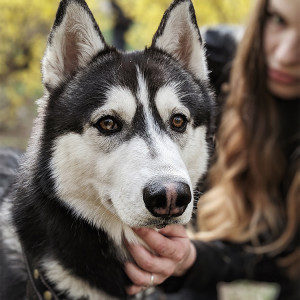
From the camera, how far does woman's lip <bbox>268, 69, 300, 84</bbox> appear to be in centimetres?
305

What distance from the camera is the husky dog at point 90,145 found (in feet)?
5.97

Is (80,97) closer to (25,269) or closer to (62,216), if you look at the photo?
(62,216)

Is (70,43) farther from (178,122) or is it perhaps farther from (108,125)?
(178,122)

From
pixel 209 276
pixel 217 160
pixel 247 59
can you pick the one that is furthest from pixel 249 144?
pixel 209 276

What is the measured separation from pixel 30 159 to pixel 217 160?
5.92 feet

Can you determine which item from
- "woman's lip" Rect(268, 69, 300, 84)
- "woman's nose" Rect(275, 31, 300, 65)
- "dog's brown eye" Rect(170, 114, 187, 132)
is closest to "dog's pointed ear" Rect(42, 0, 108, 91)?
"dog's brown eye" Rect(170, 114, 187, 132)

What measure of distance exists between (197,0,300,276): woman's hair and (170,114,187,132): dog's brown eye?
1.24m

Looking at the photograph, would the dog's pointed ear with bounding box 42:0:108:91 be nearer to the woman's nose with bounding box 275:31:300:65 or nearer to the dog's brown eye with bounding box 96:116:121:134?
the dog's brown eye with bounding box 96:116:121:134

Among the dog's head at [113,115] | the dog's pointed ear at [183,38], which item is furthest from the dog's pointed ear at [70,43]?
the dog's pointed ear at [183,38]

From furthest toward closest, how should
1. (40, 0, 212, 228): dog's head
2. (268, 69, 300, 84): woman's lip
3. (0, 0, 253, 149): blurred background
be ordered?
(0, 0, 253, 149): blurred background, (268, 69, 300, 84): woman's lip, (40, 0, 212, 228): dog's head

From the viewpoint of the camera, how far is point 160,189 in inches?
60.7

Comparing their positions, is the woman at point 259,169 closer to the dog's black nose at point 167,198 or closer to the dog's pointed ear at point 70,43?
the dog's black nose at point 167,198

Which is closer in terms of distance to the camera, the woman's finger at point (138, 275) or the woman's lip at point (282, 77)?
the woman's finger at point (138, 275)

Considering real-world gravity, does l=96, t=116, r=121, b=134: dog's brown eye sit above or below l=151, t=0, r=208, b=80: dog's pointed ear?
below
